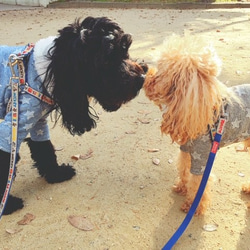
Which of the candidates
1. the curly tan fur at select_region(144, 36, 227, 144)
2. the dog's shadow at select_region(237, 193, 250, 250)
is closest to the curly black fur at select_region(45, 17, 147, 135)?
the curly tan fur at select_region(144, 36, 227, 144)

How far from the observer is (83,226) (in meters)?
2.49

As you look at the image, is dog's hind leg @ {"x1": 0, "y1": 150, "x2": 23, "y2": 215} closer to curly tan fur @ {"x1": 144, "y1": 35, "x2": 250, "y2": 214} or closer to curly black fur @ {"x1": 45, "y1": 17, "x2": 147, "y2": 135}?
curly black fur @ {"x1": 45, "y1": 17, "x2": 147, "y2": 135}

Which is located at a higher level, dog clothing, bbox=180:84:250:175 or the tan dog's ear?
the tan dog's ear

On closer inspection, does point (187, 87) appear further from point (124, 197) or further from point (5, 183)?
point (5, 183)

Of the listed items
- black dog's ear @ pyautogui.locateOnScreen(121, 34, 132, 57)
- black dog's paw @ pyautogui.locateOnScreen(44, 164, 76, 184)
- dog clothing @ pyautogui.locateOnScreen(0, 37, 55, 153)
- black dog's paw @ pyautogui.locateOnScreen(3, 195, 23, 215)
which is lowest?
black dog's paw @ pyautogui.locateOnScreen(3, 195, 23, 215)

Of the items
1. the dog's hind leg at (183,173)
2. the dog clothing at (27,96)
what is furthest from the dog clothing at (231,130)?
the dog clothing at (27,96)

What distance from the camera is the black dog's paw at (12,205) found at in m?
2.65

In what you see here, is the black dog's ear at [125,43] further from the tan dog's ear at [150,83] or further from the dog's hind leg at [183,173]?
the dog's hind leg at [183,173]

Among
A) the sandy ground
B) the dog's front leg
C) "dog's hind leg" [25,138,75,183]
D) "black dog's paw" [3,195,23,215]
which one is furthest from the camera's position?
"dog's hind leg" [25,138,75,183]

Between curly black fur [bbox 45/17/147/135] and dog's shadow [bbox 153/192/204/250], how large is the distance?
1.01m

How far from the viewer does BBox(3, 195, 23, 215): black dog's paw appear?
2.65 metres

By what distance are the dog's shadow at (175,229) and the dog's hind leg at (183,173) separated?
16cm

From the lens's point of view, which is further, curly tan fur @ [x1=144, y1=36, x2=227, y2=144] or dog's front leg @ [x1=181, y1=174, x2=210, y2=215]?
dog's front leg @ [x1=181, y1=174, x2=210, y2=215]

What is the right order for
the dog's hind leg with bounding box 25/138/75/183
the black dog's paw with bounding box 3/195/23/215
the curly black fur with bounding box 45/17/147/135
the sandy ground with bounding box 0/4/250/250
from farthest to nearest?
the dog's hind leg with bounding box 25/138/75/183 → the black dog's paw with bounding box 3/195/23/215 → the sandy ground with bounding box 0/4/250/250 → the curly black fur with bounding box 45/17/147/135
